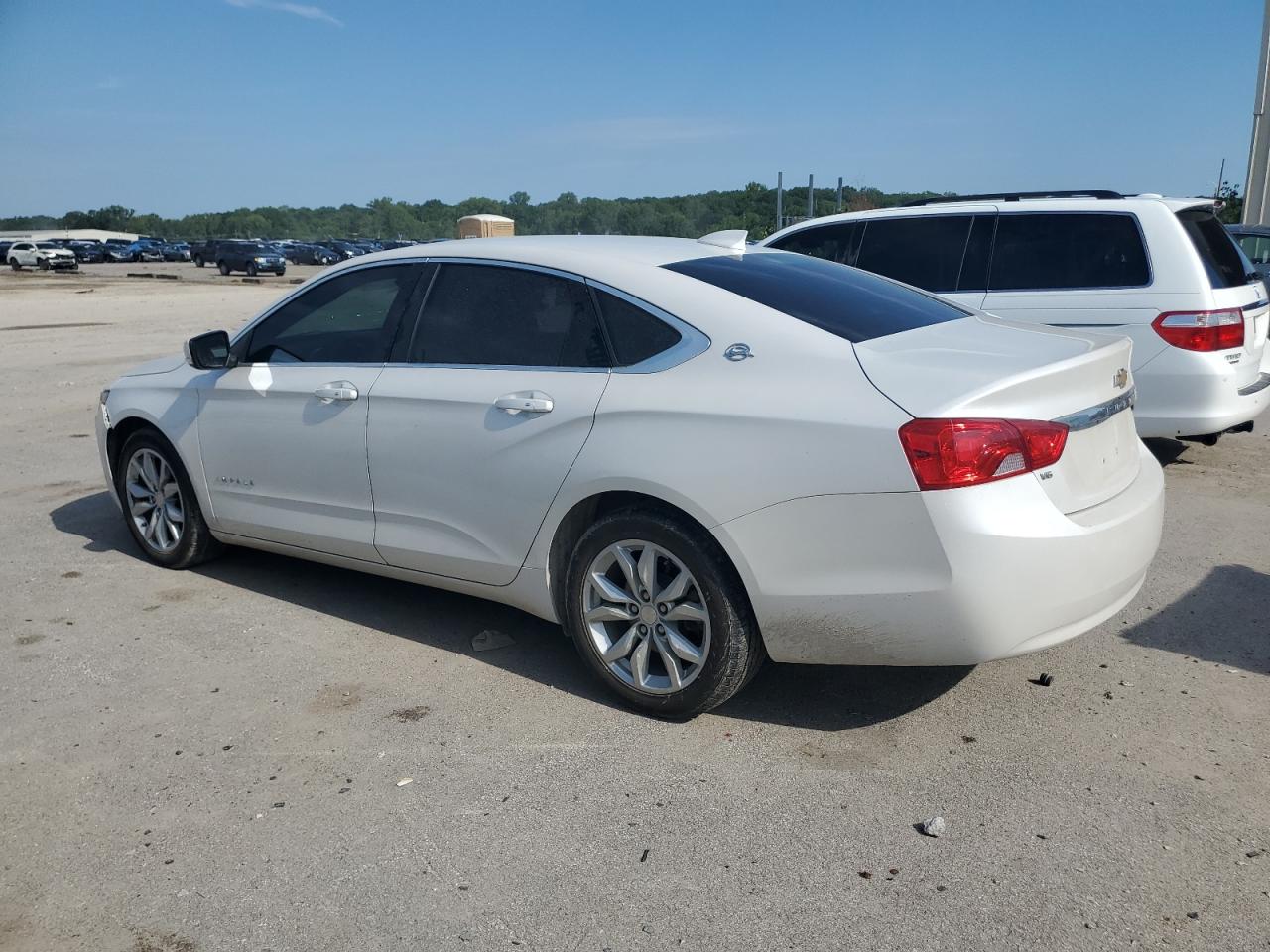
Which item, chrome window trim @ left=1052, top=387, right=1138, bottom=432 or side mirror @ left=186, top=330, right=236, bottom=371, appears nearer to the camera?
chrome window trim @ left=1052, top=387, right=1138, bottom=432

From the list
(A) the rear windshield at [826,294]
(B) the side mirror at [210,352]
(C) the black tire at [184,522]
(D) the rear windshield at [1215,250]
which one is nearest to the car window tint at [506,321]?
(A) the rear windshield at [826,294]

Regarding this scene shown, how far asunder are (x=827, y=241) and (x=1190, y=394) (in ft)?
9.70

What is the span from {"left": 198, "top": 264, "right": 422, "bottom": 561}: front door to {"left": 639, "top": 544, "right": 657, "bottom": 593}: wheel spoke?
56.8 inches

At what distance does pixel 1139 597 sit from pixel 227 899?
4.16m

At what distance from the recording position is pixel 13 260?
213ft

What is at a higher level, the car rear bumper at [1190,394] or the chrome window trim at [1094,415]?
the chrome window trim at [1094,415]

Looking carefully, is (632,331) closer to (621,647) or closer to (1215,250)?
(621,647)

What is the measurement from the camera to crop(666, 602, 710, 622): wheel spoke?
12.7 ft

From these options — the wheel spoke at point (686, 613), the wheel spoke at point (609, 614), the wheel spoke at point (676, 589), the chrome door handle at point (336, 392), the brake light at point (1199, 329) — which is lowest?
the wheel spoke at point (609, 614)

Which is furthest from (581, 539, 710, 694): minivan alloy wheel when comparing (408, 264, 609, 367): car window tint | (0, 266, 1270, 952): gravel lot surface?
(408, 264, 609, 367): car window tint

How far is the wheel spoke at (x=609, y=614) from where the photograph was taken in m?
4.07

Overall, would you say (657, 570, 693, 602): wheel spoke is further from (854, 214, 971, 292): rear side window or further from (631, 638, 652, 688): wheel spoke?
(854, 214, 971, 292): rear side window

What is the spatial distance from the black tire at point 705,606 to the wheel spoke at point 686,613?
4 cm

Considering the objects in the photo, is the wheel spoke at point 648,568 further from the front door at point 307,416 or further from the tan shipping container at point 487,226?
the tan shipping container at point 487,226
